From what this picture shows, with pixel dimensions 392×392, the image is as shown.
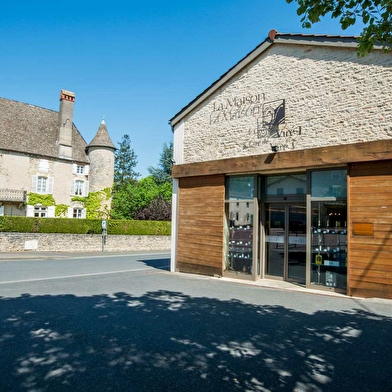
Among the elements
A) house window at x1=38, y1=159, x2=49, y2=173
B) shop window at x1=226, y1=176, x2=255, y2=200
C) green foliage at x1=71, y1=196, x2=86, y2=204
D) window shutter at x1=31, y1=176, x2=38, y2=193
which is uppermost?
house window at x1=38, y1=159, x2=49, y2=173

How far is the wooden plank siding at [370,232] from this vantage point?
26.5ft

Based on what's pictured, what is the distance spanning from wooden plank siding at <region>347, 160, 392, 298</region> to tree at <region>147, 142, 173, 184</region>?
40.4 meters

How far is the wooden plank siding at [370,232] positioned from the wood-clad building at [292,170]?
0.08ft

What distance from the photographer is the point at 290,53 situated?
1040 cm

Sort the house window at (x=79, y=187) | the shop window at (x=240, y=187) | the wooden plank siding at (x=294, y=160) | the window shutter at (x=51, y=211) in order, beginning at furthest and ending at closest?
1. the house window at (x=79, y=187)
2. the window shutter at (x=51, y=211)
3. the shop window at (x=240, y=187)
4. the wooden plank siding at (x=294, y=160)

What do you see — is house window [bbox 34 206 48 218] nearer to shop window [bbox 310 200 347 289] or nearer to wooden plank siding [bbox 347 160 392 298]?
shop window [bbox 310 200 347 289]

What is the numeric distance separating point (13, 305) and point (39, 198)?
87.4 feet

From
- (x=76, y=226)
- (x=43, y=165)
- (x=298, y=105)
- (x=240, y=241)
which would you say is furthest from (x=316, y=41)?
(x=43, y=165)

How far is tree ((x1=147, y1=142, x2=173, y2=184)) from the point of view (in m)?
48.3

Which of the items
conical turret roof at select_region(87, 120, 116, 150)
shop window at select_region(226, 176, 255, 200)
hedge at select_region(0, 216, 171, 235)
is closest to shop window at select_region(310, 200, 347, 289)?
shop window at select_region(226, 176, 255, 200)

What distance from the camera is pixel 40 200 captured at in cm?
3148

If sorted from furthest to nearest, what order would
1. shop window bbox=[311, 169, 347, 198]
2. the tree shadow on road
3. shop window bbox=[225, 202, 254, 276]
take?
shop window bbox=[225, 202, 254, 276], shop window bbox=[311, 169, 347, 198], the tree shadow on road

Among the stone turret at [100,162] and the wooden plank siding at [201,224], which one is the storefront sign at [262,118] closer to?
the wooden plank siding at [201,224]

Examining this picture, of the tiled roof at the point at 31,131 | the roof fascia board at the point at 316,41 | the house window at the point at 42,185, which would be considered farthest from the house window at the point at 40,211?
the roof fascia board at the point at 316,41
